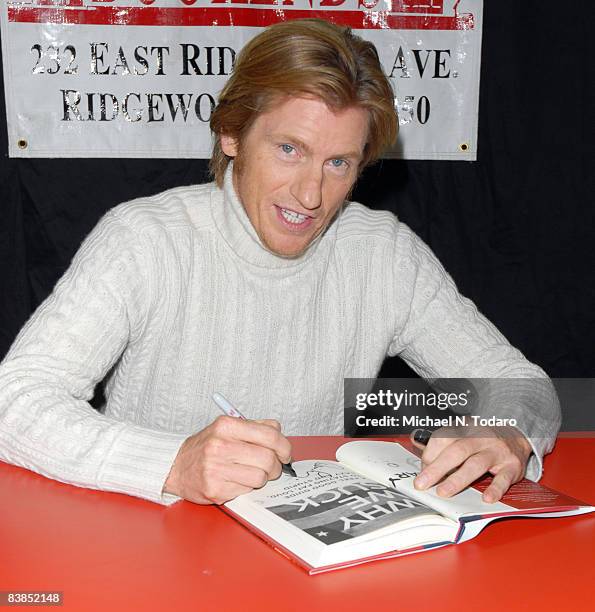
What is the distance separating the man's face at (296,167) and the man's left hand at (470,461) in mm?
536

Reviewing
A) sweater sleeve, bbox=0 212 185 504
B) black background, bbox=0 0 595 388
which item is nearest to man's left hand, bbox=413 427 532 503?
sweater sleeve, bbox=0 212 185 504

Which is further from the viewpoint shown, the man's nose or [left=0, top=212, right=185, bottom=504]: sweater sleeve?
Result: the man's nose

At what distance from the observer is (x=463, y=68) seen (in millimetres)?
2932

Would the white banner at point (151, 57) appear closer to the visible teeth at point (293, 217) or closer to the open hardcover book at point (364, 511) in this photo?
the visible teeth at point (293, 217)

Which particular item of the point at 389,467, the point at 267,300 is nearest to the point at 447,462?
the point at 389,467

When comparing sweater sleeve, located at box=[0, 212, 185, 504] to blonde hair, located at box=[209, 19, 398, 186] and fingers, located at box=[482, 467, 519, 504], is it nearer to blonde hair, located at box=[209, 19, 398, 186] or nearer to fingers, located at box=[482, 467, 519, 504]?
blonde hair, located at box=[209, 19, 398, 186]

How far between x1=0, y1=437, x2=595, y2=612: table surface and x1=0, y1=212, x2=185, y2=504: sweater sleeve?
0.05 m

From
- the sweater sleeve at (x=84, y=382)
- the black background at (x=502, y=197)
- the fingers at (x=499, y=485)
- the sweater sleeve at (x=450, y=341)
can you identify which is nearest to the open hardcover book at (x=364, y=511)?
the fingers at (x=499, y=485)

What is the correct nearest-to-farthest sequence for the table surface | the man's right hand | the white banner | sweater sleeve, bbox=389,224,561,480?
the table surface → the man's right hand → sweater sleeve, bbox=389,224,561,480 → the white banner

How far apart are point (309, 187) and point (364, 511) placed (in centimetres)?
70

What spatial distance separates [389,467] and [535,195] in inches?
80.2

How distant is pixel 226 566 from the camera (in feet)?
3.26

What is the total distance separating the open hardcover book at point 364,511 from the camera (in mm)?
1000

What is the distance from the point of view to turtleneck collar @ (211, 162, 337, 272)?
1.70 m
